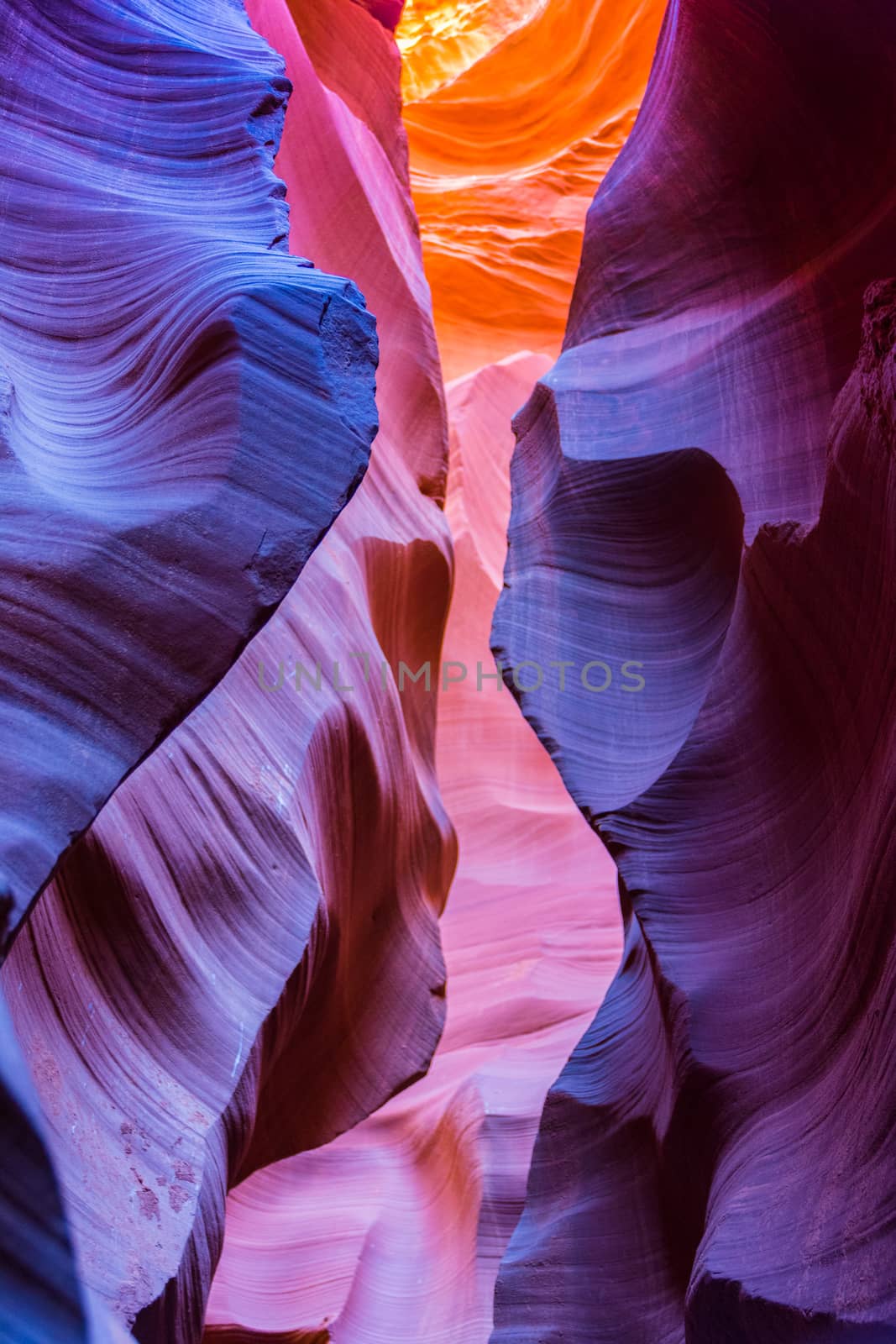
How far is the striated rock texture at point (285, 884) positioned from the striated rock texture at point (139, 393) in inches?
3.1

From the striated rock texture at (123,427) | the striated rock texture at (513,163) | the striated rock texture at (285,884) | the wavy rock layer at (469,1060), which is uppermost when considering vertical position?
the striated rock texture at (513,163)

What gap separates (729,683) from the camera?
2.47 meters

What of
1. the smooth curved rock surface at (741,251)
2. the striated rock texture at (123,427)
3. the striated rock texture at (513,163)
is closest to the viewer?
the striated rock texture at (123,427)

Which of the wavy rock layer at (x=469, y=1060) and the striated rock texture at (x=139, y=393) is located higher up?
the striated rock texture at (x=139, y=393)

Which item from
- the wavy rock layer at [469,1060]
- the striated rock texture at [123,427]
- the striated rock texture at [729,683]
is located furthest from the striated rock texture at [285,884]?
the wavy rock layer at [469,1060]

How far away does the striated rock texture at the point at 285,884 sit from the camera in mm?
1876

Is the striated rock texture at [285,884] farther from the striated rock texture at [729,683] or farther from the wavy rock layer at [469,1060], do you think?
the wavy rock layer at [469,1060]

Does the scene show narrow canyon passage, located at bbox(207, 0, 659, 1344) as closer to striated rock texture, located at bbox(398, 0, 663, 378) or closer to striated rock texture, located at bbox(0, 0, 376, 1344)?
striated rock texture, located at bbox(398, 0, 663, 378)

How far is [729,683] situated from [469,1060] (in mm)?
2861

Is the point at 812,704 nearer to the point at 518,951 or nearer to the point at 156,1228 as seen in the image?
the point at 156,1228

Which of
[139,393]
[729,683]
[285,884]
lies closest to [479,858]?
[285,884]

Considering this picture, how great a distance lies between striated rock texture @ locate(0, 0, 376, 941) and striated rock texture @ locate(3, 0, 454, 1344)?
8 centimetres

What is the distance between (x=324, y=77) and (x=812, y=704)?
127 inches

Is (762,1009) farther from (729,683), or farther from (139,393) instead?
(139,393)
